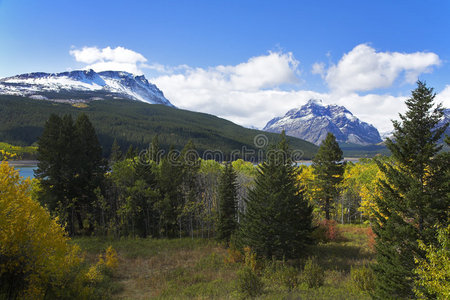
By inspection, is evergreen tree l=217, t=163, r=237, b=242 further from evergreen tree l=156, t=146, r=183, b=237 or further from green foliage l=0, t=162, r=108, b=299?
green foliage l=0, t=162, r=108, b=299

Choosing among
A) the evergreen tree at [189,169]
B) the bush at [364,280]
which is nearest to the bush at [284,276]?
the bush at [364,280]

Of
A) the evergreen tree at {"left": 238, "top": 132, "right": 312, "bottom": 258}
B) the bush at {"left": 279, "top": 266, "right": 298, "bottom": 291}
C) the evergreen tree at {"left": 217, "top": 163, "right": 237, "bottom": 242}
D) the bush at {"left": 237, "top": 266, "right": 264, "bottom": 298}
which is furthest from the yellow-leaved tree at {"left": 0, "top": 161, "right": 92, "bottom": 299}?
the evergreen tree at {"left": 217, "top": 163, "right": 237, "bottom": 242}

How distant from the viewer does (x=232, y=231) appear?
31.1m

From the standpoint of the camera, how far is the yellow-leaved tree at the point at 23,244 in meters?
11.7

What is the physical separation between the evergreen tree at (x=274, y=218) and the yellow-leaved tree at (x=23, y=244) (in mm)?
14870

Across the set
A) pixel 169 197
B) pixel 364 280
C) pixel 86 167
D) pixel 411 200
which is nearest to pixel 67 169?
pixel 86 167

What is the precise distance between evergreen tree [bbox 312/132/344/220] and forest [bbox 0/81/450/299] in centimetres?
17

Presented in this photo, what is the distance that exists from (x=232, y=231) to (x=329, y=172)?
1806 cm

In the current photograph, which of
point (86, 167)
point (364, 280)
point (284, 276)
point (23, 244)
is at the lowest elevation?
point (284, 276)

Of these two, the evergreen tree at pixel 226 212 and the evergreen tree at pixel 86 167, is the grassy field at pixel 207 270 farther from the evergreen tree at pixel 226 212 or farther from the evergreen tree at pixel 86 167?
the evergreen tree at pixel 86 167

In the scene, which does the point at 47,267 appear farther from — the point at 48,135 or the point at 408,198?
the point at 48,135

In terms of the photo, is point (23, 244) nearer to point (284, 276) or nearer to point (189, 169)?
point (284, 276)

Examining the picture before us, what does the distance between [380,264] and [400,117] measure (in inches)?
333

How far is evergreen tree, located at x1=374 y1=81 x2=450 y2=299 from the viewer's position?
474 inches
